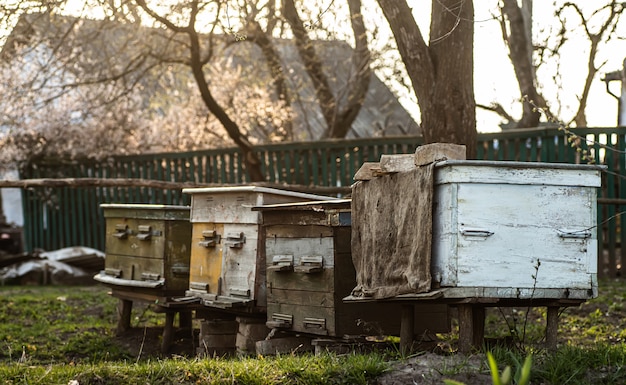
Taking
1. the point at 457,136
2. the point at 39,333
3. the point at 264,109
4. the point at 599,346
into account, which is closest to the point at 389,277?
the point at 599,346

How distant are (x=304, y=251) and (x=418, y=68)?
322 cm

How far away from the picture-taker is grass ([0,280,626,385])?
5.48 meters

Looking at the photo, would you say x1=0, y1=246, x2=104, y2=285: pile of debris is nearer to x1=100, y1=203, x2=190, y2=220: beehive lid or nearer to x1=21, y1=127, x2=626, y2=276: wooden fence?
x1=21, y1=127, x2=626, y2=276: wooden fence

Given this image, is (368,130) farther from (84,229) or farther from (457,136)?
(457,136)

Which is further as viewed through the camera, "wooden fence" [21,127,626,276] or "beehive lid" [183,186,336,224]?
"wooden fence" [21,127,626,276]

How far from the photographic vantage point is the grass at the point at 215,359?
216 inches

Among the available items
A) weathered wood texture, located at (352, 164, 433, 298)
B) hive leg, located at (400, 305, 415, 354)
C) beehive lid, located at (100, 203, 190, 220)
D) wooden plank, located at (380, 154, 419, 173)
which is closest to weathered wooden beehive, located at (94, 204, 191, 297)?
beehive lid, located at (100, 203, 190, 220)

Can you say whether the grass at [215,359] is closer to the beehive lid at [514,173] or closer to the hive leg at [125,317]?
the hive leg at [125,317]

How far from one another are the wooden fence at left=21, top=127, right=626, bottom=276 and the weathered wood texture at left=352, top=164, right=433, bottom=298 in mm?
3451

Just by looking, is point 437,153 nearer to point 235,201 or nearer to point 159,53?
point 235,201

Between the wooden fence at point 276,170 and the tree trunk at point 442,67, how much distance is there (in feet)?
4.03

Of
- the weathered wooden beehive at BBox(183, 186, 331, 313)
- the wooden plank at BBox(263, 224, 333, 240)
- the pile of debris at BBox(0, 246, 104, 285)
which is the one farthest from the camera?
the pile of debris at BBox(0, 246, 104, 285)

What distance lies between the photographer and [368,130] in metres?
30.8

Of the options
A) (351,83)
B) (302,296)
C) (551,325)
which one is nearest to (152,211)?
(302,296)
